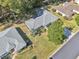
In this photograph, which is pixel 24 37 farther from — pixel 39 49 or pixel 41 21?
pixel 41 21

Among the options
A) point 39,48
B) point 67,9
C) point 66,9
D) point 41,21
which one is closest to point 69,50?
point 39,48

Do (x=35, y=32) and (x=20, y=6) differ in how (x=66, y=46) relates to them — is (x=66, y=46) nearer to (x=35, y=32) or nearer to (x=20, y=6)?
(x=35, y=32)

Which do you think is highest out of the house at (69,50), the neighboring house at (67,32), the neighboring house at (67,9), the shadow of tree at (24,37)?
the house at (69,50)

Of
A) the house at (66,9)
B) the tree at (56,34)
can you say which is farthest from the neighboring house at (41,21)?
the tree at (56,34)

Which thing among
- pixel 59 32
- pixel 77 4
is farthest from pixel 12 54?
pixel 77 4

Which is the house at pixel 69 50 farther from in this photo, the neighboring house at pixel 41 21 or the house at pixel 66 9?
the house at pixel 66 9
